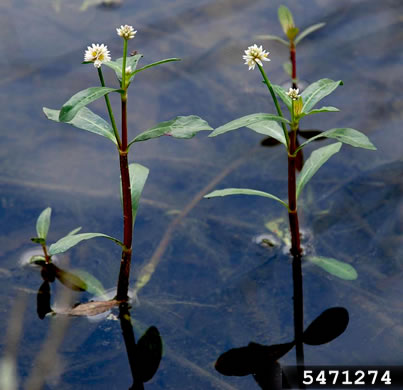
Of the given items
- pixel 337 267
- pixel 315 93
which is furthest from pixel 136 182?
pixel 337 267

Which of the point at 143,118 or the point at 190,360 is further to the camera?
the point at 143,118

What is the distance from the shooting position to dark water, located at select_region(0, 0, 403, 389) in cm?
300

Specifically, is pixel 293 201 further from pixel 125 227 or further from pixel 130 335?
pixel 130 335

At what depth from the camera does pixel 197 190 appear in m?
3.70

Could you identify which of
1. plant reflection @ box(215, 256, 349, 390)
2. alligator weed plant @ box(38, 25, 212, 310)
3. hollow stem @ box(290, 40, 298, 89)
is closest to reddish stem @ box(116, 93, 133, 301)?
alligator weed plant @ box(38, 25, 212, 310)

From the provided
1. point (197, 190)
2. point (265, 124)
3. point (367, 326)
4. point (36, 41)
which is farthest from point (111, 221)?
point (36, 41)

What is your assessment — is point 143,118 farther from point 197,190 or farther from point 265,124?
point 265,124

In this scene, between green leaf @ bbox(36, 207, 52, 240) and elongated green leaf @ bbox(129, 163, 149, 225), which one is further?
green leaf @ bbox(36, 207, 52, 240)

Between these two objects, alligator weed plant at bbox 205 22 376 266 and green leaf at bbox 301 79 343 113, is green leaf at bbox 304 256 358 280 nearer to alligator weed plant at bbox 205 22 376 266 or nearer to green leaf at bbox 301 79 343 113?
alligator weed plant at bbox 205 22 376 266

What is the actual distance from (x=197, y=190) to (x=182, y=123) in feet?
3.07

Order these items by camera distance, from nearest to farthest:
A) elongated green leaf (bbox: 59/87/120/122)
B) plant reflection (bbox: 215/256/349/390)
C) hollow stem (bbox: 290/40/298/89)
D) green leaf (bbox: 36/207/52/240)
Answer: elongated green leaf (bbox: 59/87/120/122), plant reflection (bbox: 215/256/349/390), green leaf (bbox: 36/207/52/240), hollow stem (bbox: 290/40/298/89)

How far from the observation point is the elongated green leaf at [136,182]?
3078 mm

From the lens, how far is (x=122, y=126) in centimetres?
276

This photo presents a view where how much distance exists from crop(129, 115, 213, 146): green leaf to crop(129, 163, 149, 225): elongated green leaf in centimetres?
36
